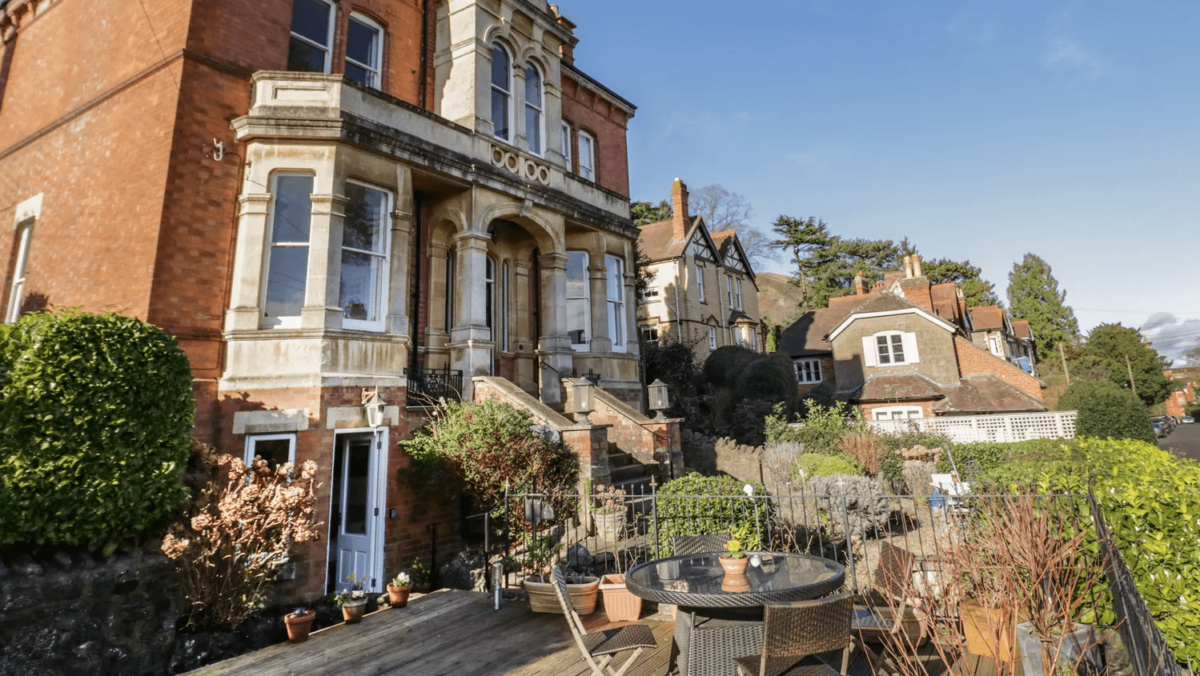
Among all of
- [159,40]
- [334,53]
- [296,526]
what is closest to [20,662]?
[296,526]

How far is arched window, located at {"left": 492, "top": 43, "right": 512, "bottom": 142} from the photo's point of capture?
13.1m

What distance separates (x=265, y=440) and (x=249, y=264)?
276 centimetres

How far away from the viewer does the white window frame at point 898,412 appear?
89.6 ft

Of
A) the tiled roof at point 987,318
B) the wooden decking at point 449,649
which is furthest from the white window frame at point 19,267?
the tiled roof at point 987,318

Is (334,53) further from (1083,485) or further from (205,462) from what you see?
(1083,485)

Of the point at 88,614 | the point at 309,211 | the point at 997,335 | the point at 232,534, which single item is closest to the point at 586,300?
the point at 309,211

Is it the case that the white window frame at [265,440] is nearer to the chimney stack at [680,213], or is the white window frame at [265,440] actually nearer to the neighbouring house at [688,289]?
the neighbouring house at [688,289]

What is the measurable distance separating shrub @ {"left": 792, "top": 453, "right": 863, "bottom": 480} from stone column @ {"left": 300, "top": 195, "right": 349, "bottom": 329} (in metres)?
9.57

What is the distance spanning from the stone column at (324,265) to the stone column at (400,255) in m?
0.88

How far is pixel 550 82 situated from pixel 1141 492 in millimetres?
13518

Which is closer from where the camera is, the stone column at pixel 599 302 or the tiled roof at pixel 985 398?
the stone column at pixel 599 302

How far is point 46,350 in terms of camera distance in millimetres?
5688

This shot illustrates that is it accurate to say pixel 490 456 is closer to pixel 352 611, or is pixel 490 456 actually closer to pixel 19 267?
pixel 352 611

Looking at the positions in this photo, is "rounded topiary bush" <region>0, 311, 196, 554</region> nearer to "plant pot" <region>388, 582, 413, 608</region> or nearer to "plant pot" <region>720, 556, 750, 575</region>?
"plant pot" <region>388, 582, 413, 608</region>
